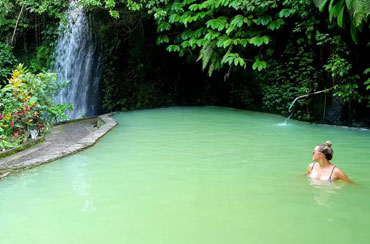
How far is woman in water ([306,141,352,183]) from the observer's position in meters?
4.49

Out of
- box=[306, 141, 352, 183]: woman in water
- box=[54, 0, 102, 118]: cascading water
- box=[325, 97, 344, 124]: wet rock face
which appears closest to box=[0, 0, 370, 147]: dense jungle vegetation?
box=[325, 97, 344, 124]: wet rock face

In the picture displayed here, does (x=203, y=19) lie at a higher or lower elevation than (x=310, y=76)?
higher

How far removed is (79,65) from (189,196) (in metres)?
10.7

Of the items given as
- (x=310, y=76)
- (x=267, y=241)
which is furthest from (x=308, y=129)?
(x=267, y=241)

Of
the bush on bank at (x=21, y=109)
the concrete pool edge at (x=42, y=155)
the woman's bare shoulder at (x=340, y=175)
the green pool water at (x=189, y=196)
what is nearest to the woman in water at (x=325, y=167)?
the woman's bare shoulder at (x=340, y=175)

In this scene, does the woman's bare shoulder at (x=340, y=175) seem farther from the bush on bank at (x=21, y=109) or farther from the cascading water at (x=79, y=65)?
the cascading water at (x=79, y=65)

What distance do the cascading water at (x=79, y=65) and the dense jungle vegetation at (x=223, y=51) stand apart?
0.32m

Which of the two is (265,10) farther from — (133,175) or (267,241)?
(267,241)

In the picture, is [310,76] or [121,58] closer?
[310,76]

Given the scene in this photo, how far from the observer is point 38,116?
6.84 metres

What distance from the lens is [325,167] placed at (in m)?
4.58

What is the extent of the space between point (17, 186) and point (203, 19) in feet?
27.8

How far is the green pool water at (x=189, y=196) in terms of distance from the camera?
3260mm

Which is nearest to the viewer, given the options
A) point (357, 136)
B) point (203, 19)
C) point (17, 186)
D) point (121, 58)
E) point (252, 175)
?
point (17, 186)
